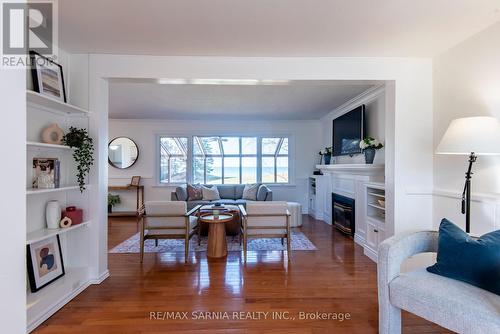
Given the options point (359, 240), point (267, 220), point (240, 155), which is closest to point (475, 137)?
point (267, 220)

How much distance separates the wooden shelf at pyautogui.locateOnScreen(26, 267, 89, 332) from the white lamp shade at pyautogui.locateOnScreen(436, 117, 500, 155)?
3.40 m

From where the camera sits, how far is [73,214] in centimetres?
252

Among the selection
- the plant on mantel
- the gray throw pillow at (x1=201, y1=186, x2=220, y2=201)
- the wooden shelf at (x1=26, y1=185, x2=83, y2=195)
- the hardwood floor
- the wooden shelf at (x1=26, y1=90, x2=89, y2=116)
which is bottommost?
the hardwood floor

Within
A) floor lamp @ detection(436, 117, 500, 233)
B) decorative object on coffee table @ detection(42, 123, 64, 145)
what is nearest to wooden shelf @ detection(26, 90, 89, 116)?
decorative object on coffee table @ detection(42, 123, 64, 145)

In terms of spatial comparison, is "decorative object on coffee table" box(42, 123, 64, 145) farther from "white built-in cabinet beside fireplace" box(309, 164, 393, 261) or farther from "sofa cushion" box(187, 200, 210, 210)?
"white built-in cabinet beside fireplace" box(309, 164, 393, 261)

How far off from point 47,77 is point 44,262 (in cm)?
166

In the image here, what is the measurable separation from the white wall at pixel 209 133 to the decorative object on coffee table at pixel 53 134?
4191 mm

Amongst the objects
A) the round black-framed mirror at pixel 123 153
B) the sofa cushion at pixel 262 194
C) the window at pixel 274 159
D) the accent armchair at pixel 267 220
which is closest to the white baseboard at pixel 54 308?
the accent armchair at pixel 267 220

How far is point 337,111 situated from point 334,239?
8.50 ft

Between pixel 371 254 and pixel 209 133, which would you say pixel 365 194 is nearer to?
pixel 371 254

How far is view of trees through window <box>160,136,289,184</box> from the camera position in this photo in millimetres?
6648

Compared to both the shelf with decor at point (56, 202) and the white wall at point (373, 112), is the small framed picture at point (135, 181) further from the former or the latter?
the white wall at point (373, 112)

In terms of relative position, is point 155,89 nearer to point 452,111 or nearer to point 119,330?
point 119,330

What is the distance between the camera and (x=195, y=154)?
6.67 metres
